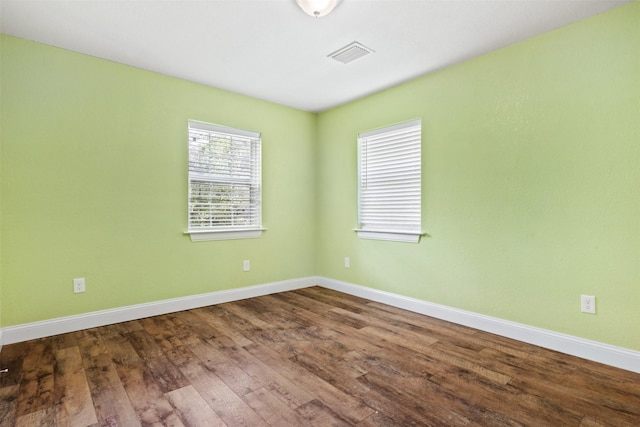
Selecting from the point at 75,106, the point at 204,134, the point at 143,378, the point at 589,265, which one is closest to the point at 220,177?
the point at 204,134

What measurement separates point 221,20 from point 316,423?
2.55 metres

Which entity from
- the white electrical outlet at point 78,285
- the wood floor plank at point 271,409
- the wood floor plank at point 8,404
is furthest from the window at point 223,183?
the wood floor plank at point 271,409

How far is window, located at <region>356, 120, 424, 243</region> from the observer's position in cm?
335

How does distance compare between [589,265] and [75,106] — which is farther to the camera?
[75,106]

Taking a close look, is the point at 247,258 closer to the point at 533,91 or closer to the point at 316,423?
the point at 316,423

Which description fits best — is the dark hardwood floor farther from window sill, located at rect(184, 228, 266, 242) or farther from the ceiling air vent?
the ceiling air vent

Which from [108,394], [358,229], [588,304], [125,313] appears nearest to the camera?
[108,394]

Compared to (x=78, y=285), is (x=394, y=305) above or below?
below

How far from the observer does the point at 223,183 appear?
3.66 metres

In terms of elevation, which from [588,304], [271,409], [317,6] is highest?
[317,6]

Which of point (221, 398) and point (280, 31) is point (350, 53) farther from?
point (221, 398)

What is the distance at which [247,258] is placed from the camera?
385 centimetres

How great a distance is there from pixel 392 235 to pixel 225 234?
1.85 m

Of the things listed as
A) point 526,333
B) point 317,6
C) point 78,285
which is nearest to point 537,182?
point 526,333
